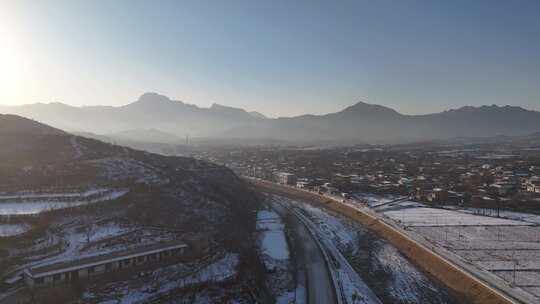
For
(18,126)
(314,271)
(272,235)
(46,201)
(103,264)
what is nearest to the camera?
(103,264)

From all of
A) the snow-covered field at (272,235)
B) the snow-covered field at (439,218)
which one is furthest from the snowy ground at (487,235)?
the snow-covered field at (272,235)

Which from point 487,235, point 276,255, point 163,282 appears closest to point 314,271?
point 276,255

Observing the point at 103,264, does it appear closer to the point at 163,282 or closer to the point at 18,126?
the point at 163,282

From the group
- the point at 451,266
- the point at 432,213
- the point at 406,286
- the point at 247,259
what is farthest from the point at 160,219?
the point at 432,213

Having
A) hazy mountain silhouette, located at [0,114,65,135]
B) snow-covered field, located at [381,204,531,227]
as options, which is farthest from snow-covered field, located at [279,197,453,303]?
hazy mountain silhouette, located at [0,114,65,135]

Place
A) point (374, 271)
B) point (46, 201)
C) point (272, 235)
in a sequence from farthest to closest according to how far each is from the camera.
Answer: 1. point (272, 235)
2. point (46, 201)
3. point (374, 271)

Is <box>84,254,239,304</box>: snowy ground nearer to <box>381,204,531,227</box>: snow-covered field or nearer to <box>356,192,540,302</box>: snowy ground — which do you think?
<box>356,192,540,302</box>: snowy ground

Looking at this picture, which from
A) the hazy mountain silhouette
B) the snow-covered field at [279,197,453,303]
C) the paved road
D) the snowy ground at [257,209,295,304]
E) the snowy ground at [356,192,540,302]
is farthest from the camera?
the hazy mountain silhouette
